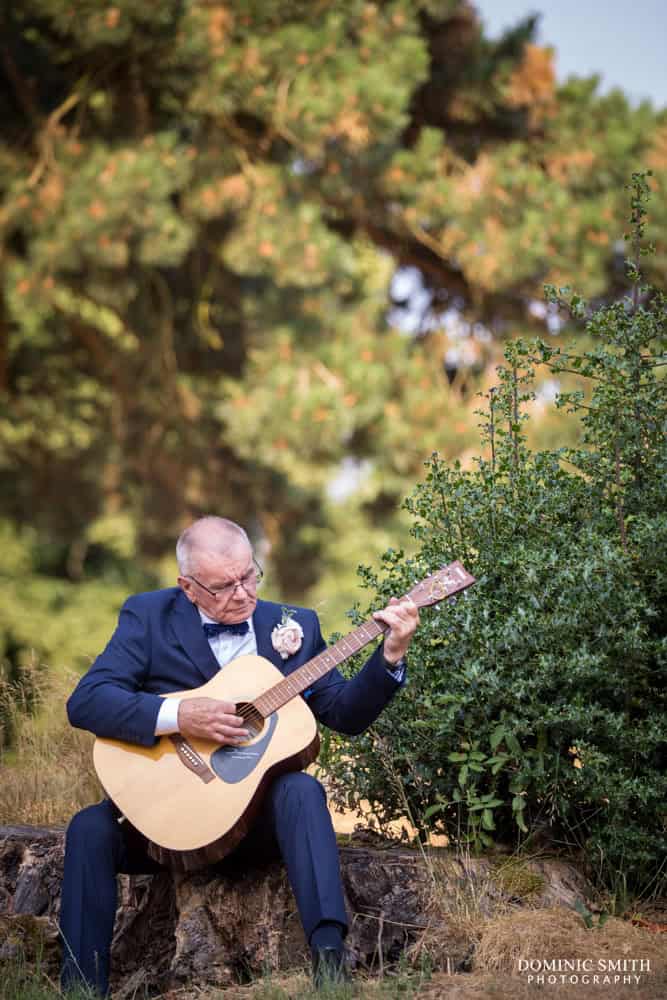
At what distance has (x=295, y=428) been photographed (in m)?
10.2

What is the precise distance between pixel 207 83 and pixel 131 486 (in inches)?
154

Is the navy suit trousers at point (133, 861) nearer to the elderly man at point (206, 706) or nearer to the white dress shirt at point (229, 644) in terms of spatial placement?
the elderly man at point (206, 706)

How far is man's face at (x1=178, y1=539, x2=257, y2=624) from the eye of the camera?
11.5 feet

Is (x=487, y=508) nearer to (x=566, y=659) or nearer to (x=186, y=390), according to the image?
(x=566, y=659)

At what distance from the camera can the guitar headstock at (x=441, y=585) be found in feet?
10.7

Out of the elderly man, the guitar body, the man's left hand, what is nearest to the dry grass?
the elderly man

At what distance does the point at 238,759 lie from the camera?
10.7 ft

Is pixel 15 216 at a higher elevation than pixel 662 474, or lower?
higher

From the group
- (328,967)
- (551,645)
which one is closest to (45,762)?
(328,967)

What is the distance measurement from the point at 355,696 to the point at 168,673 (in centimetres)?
58

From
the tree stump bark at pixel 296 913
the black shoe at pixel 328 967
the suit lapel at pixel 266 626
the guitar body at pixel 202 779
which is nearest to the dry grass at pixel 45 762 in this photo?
the tree stump bark at pixel 296 913

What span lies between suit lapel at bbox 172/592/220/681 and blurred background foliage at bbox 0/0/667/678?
5.79 meters

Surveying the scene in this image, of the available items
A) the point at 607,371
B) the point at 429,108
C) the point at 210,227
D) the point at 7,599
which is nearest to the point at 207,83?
the point at 210,227

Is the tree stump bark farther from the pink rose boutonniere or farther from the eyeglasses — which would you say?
the eyeglasses
